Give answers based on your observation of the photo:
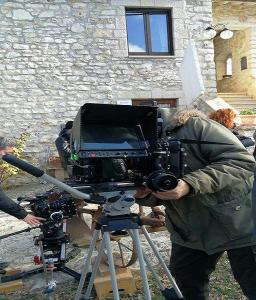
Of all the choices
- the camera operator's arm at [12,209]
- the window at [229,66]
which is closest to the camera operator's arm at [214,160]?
the camera operator's arm at [12,209]

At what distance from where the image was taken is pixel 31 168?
1344 mm

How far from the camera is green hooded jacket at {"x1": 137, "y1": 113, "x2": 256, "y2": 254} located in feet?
5.68

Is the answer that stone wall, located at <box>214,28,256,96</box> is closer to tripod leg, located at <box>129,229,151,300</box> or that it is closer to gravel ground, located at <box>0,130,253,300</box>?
gravel ground, located at <box>0,130,253,300</box>

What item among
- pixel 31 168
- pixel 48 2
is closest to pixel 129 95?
pixel 48 2

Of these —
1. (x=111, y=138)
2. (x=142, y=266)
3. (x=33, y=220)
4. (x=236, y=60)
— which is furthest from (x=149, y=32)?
(x=142, y=266)

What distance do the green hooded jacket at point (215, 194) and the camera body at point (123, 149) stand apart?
0.17 m

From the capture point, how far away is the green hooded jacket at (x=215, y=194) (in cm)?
173

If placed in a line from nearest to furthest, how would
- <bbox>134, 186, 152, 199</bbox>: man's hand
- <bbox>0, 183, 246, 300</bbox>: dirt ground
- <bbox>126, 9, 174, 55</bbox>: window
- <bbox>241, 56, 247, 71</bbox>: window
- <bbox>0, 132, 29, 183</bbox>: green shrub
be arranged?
<bbox>134, 186, 152, 199</bbox>: man's hand → <bbox>0, 183, 246, 300</bbox>: dirt ground → <bbox>0, 132, 29, 183</bbox>: green shrub → <bbox>126, 9, 174, 55</bbox>: window → <bbox>241, 56, 247, 71</bbox>: window

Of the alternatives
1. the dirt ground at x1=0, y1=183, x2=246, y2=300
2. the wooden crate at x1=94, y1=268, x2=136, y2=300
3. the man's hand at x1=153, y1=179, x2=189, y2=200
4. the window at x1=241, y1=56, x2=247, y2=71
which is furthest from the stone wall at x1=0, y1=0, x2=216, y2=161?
the man's hand at x1=153, y1=179, x2=189, y2=200

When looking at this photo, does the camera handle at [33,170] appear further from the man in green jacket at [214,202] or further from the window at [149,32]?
the window at [149,32]

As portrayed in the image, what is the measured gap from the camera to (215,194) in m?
1.78

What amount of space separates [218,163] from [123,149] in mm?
523

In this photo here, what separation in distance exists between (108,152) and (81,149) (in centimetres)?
12

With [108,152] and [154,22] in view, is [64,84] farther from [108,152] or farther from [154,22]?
[108,152]
